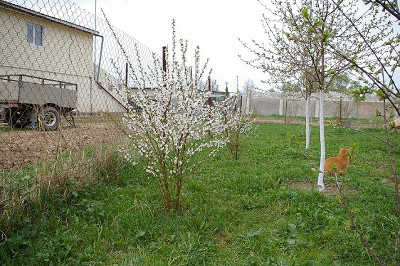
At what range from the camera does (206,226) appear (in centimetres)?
254

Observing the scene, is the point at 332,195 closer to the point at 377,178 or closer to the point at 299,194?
the point at 299,194

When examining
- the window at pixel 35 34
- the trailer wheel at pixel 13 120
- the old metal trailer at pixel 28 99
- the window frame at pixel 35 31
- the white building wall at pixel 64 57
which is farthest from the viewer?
the window at pixel 35 34

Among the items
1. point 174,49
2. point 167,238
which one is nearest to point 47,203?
point 167,238

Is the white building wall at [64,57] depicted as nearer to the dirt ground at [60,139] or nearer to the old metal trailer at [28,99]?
the old metal trailer at [28,99]

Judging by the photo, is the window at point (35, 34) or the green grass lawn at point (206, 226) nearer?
the green grass lawn at point (206, 226)

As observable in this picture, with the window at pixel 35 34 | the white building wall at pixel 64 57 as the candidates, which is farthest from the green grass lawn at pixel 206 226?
the window at pixel 35 34

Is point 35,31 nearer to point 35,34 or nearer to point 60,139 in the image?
point 60,139

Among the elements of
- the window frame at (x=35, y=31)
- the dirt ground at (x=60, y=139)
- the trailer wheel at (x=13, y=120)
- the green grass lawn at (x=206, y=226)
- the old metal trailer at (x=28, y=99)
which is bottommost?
the green grass lawn at (x=206, y=226)

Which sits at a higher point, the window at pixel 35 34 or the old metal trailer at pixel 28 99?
the window at pixel 35 34

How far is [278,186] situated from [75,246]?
2.64 m

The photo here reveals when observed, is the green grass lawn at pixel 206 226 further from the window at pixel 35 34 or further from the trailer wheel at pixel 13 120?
the window at pixel 35 34

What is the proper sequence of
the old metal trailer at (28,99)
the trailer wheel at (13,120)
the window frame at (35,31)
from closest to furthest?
the trailer wheel at (13,120), the old metal trailer at (28,99), the window frame at (35,31)

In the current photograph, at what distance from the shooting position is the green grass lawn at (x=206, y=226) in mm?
2096

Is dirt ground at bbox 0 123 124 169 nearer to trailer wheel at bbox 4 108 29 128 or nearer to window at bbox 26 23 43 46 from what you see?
trailer wheel at bbox 4 108 29 128
